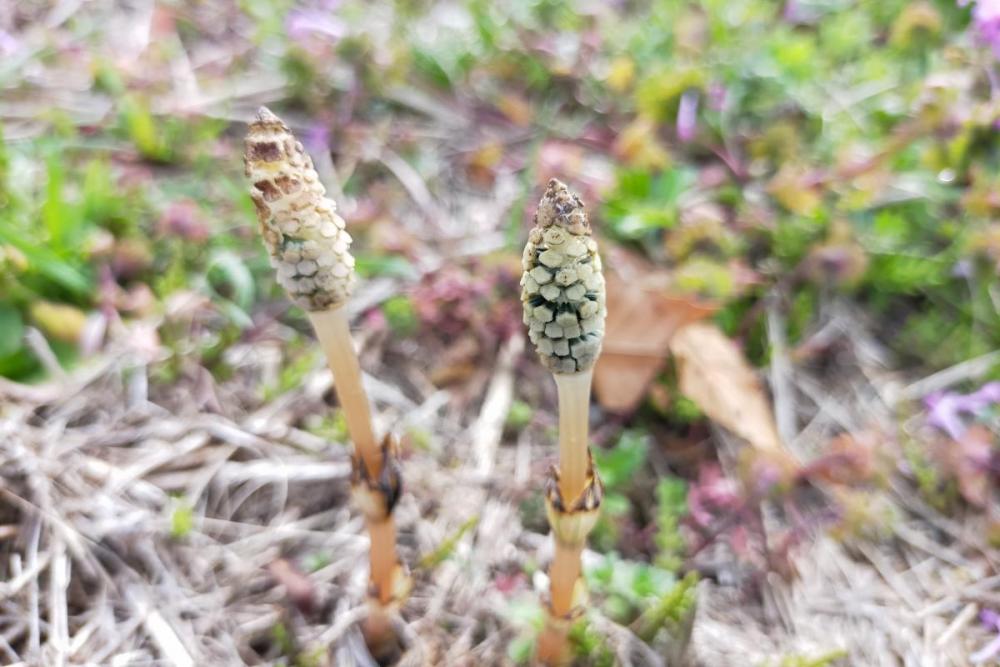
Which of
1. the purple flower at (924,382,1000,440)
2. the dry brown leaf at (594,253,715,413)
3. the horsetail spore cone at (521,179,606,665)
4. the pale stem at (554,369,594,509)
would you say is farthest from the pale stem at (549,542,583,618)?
the purple flower at (924,382,1000,440)

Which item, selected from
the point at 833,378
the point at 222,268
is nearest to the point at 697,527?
the point at 833,378

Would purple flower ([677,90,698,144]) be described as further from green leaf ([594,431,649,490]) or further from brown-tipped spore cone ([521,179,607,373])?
brown-tipped spore cone ([521,179,607,373])

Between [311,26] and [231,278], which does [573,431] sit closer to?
[231,278]

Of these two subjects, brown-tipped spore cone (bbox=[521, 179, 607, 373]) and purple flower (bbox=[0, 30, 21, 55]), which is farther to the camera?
purple flower (bbox=[0, 30, 21, 55])

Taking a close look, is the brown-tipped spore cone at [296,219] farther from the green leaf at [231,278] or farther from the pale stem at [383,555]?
the green leaf at [231,278]

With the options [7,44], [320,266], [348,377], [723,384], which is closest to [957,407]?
[723,384]

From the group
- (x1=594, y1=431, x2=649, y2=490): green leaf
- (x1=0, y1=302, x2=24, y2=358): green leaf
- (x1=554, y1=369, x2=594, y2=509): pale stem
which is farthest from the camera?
(x1=0, y1=302, x2=24, y2=358): green leaf

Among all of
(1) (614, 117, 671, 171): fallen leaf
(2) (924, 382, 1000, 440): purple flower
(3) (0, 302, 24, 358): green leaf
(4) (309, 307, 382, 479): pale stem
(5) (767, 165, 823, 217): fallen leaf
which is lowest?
(2) (924, 382, 1000, 440): purple flower

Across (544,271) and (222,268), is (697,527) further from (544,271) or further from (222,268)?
(222,268)

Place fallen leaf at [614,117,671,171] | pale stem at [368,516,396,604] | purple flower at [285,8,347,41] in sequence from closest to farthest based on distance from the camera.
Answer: pale stem at [368,516,396,604], fallen leaf at [614,117,671,171], purple flower at [285,8,347,41]
